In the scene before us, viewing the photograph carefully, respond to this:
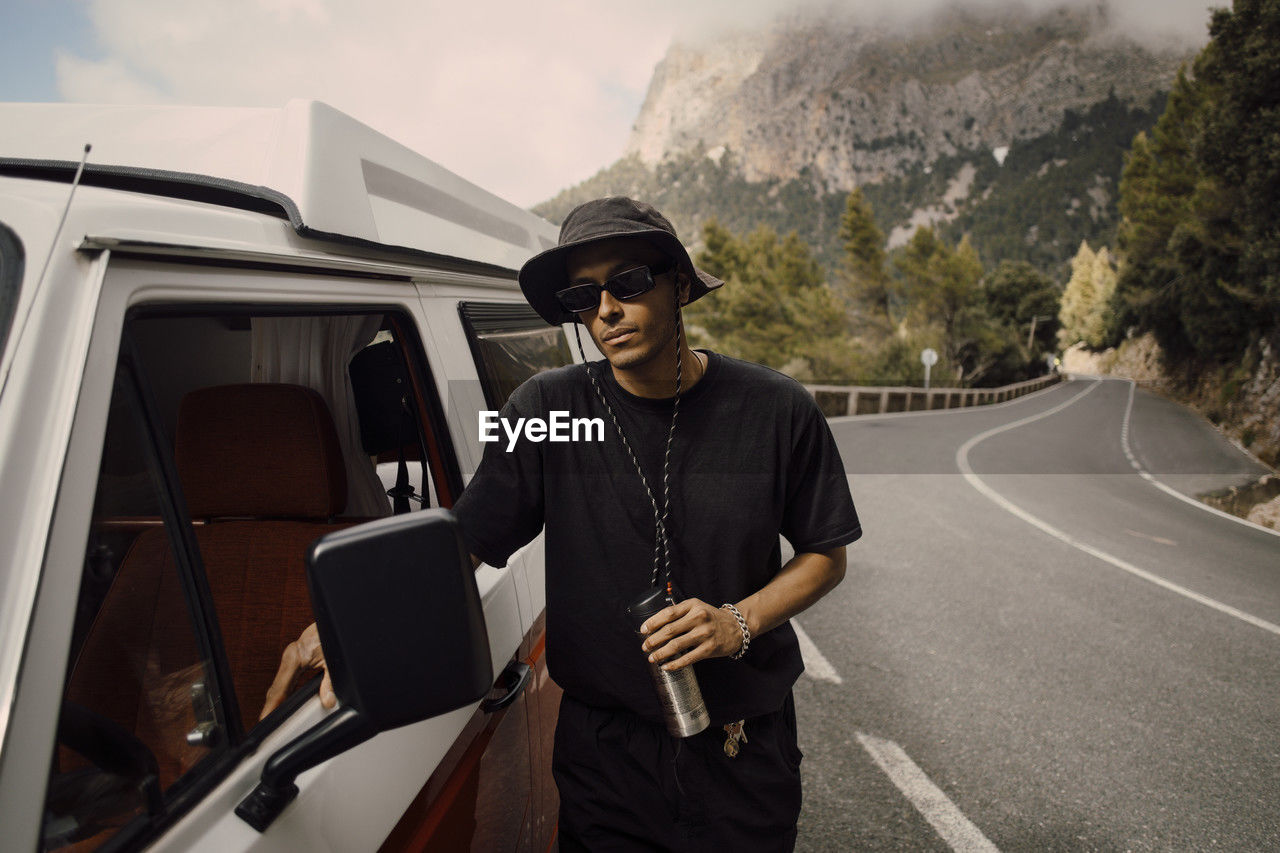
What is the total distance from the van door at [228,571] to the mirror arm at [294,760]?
0.07ft

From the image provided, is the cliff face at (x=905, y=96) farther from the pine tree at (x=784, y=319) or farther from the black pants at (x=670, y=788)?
the black pants at (x=670, y=788)

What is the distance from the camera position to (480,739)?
1.42 metres

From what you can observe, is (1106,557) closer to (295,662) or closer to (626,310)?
(626,310)

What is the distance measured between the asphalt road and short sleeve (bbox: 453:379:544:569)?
2021 millimetres

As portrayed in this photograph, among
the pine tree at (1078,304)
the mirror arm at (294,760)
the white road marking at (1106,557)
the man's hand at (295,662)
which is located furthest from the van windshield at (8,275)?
the pine tree at (1078,304)

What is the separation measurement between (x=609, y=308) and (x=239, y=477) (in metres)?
1.10

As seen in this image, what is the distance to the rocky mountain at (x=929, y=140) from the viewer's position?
11638 centimetres

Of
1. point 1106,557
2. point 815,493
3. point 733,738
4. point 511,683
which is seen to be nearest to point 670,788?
point 733,738

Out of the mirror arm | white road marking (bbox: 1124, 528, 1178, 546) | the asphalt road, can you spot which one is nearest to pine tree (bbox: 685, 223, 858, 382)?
white road marking (bbox: 1124, 528, 1178, 546)

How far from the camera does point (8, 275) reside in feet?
2.58

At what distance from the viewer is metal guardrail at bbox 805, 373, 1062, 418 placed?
20.6 m

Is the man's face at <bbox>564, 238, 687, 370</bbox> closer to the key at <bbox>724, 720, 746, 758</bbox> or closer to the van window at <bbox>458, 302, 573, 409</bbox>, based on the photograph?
the van window at <bbox>458, 302, 573, 409</bbox>

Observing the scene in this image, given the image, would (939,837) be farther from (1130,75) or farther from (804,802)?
(1130,75)

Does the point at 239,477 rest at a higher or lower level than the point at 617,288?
lower
